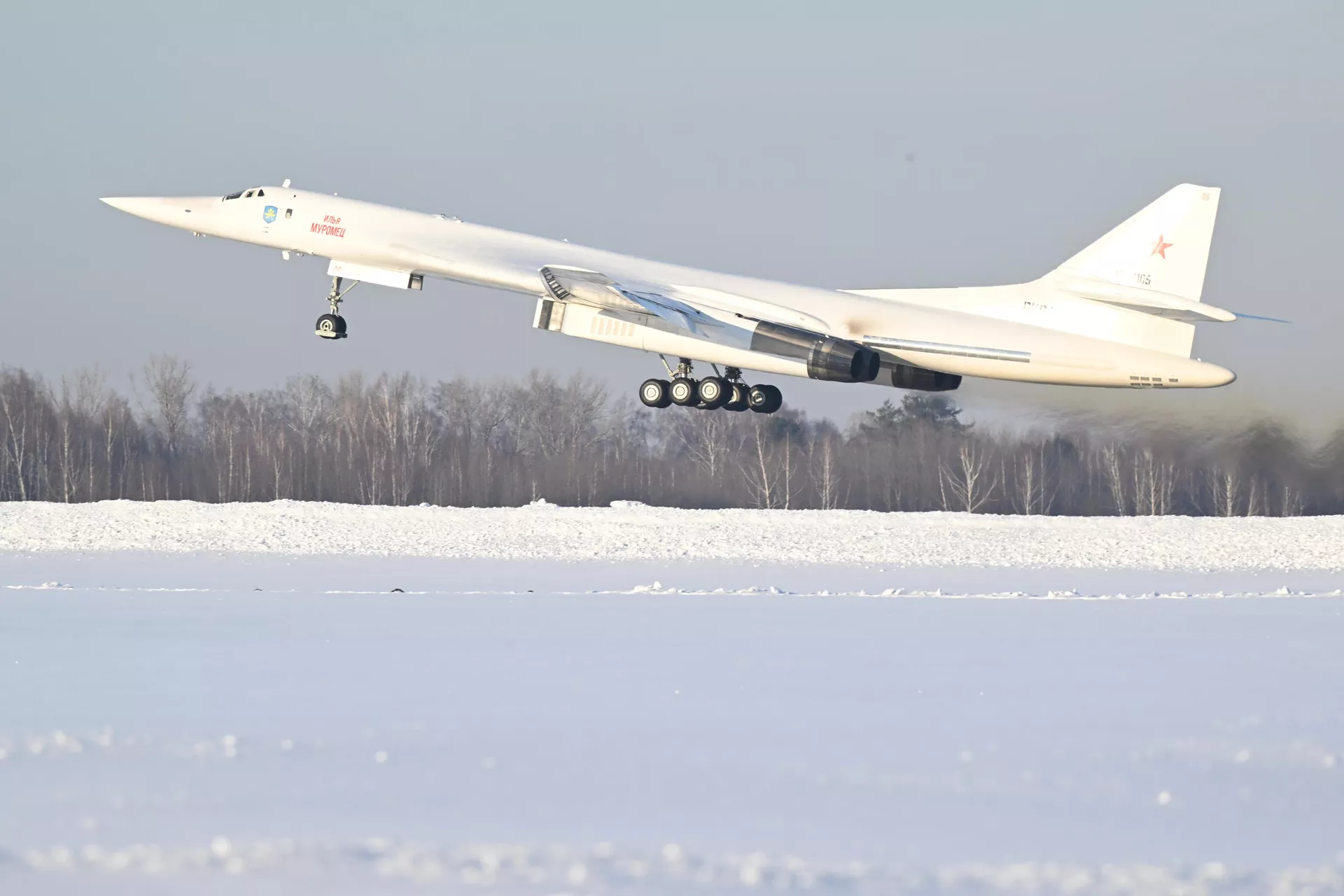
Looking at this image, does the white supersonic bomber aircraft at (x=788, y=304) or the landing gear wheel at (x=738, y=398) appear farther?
the landing gear wheel at (x=738, y=398)

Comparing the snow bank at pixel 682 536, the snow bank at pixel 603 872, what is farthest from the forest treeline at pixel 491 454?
the snow bank at pixel 603 872

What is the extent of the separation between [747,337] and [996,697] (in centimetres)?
804

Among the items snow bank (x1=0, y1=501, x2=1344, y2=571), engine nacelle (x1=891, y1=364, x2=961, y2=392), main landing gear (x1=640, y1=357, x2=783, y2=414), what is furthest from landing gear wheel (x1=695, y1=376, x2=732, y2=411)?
snow bank (x1=0, y1=501, x2=1344, y2=571)

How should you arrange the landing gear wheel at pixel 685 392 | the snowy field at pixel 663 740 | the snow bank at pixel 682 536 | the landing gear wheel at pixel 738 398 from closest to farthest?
the snowy field at pixel 663 740 < the landing gear wheel at pixel 685 392 < the landing gear wheel at pixel 738 398 < the snow bank at pixel 682 536

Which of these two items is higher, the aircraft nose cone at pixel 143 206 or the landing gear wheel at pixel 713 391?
the aircraft nose cone at pixel 143 206

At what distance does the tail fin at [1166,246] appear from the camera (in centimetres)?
1484

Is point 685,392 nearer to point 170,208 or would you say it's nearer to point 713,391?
point 713,391

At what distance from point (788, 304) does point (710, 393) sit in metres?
1.45

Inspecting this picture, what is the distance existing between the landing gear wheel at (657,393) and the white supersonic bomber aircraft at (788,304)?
0.02m

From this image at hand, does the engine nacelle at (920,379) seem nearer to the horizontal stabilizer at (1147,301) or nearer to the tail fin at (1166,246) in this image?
the horizontal stabilizer at (1147,301)

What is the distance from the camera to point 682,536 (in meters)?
24.0

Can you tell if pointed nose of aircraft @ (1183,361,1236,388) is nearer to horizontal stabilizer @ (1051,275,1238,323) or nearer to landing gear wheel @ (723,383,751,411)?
horizontal stabilizer @ (1051,275,1238,323)

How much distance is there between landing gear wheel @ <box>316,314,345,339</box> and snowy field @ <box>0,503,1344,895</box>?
3.01 metres

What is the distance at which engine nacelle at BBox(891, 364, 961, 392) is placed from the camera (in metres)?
16.8
